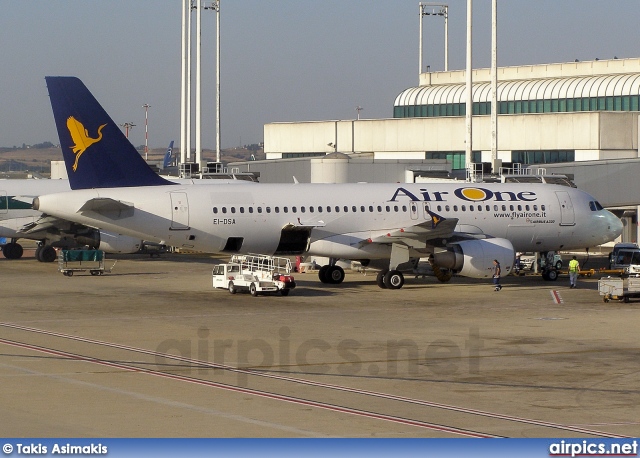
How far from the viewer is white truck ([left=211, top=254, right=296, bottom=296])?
41.4 meters

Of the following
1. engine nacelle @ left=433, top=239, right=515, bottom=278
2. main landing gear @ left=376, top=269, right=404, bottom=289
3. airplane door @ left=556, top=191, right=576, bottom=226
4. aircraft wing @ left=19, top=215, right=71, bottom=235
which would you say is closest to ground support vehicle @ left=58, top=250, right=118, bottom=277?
aircraft wing @ left=19, top=215, right=71, bottom=235

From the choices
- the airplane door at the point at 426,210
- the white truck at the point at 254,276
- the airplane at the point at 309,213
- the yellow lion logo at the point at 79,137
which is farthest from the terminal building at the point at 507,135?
the yellow lion logo at the point at 79,137

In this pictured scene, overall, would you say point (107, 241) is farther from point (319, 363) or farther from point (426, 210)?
point (319, 363)

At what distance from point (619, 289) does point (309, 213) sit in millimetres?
13016

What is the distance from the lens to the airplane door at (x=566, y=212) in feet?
159

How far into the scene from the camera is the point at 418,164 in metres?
73.9

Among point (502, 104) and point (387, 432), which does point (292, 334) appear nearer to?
point (387, 432)

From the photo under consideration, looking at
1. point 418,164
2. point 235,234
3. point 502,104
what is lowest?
point 235,234

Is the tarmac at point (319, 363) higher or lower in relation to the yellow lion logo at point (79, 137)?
lower

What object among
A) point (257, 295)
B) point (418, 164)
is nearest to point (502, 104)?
point (418, 164)

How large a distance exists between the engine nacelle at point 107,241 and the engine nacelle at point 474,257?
2215 centimetres

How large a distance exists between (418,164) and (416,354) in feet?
156

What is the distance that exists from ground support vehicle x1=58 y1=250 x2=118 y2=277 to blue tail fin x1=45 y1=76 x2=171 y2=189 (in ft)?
35.3

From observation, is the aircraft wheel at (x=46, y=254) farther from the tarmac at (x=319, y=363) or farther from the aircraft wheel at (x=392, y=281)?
the aircraft wheel at (x=392, y=281)
